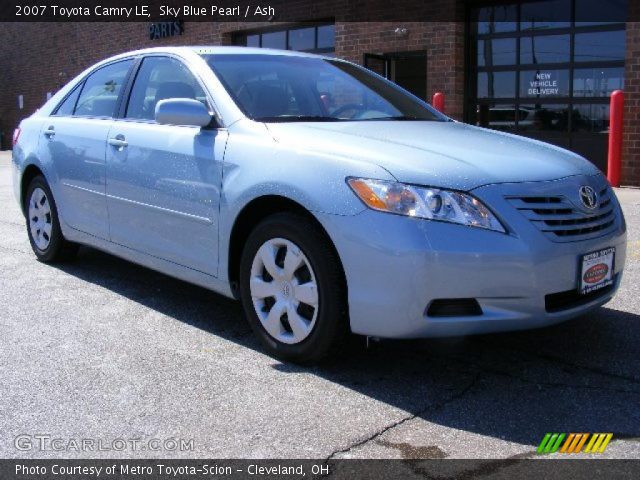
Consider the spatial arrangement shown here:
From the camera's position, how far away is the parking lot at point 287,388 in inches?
115

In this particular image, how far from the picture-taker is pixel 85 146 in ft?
16.8

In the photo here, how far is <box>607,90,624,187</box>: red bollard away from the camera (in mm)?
10281

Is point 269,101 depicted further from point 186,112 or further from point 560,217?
point 560,217

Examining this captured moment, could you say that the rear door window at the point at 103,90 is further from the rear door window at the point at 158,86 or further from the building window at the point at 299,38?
the building window at the point at 299,38

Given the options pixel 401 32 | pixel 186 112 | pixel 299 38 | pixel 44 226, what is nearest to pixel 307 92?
pixel 186 112

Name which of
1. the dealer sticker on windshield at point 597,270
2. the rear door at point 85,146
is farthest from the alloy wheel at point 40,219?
the dealer sticker on windshield at point 597,270

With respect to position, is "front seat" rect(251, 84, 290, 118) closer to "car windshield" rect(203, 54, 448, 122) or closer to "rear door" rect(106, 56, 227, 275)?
"car windshield" rect(203, 54, 448, 122)

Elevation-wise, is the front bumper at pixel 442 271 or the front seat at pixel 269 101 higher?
the front seat at pixel 269 101

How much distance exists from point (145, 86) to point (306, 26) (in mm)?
11013

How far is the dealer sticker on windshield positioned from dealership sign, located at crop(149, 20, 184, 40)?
1571 centimetres

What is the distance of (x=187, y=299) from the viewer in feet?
16.5

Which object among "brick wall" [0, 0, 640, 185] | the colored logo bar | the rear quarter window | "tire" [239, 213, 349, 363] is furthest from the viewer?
"brick wall" [0, 0, 640, 185]

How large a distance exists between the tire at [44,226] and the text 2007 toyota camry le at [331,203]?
26.1 inches

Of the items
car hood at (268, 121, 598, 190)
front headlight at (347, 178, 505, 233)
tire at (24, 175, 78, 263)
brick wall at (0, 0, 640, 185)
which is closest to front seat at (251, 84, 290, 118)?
car hood at (268, 121, 598, 190)
